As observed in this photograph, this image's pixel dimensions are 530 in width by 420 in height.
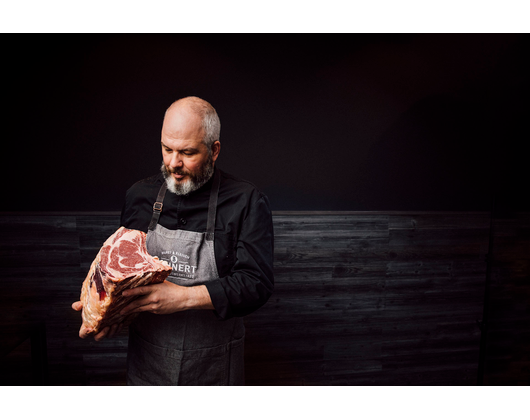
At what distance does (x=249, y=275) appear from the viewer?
1282 mm

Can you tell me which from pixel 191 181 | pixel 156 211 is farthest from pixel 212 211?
pixel 156 211

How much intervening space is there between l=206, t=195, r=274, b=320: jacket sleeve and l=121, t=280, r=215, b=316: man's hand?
0.04 meters

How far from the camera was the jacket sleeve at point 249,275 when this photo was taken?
1.24m

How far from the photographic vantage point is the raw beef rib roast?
3.51 ft

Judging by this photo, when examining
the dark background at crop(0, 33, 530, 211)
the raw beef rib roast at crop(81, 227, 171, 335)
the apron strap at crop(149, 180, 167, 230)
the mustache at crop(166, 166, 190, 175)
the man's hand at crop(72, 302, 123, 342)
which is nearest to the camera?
the raw beef rib roast at crop(81, 227, 171, 335)

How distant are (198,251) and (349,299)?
1.39m

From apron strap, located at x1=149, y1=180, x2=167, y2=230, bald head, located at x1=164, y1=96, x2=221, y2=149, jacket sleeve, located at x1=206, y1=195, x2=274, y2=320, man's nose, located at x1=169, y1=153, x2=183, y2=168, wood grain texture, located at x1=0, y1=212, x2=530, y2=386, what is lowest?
wood grain texture, located at x1=0, y1=212, x2=530, y2=386

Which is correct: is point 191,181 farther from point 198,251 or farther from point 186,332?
point 186,332

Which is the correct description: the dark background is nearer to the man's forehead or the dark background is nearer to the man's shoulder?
the man's shoulder

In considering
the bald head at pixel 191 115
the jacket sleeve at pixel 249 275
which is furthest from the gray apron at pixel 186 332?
the bald head at pixel 191 115

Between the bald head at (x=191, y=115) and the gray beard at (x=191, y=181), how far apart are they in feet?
0.37

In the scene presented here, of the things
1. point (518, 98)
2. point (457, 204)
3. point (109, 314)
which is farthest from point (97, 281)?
point (518, 98)

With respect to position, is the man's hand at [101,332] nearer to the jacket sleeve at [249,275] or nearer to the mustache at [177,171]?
the jacket sleeve at [249,275]

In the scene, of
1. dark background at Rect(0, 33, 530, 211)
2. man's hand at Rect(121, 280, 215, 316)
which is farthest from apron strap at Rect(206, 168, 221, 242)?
dark background at Rect(0, 33, 530, 211)
